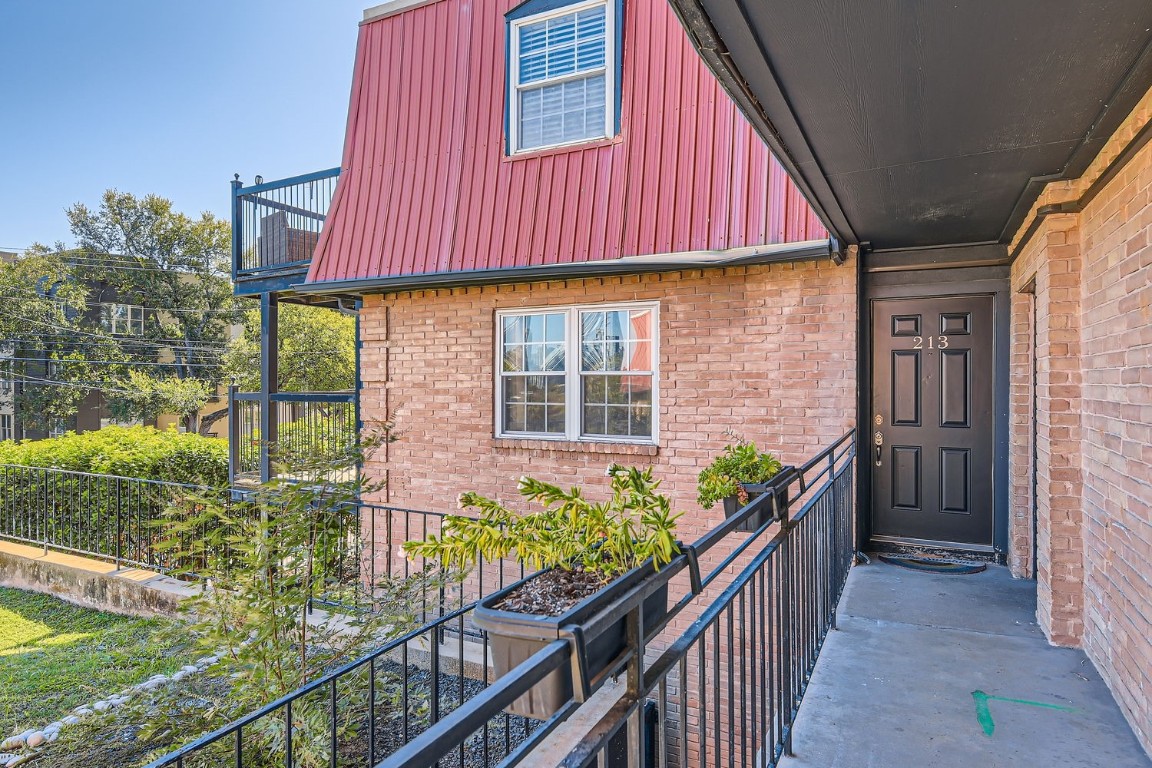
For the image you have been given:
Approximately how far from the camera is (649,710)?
2848mm

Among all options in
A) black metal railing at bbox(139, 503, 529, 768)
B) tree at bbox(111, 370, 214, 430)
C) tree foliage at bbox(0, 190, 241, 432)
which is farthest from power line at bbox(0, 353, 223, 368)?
black metal railing at bbox(139, 503, 529, 768)

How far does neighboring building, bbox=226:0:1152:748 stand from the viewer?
7.23 feet

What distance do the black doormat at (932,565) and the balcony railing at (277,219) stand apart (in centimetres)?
729

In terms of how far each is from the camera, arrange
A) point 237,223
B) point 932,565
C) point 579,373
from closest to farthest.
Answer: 1. point 932,565
2. point 579,373
3. point 237,223

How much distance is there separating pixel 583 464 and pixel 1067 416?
3.81 meters

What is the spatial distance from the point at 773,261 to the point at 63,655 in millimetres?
7229

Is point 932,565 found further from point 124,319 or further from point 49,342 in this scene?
point 49,342

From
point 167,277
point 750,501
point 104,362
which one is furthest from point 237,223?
point 104,362

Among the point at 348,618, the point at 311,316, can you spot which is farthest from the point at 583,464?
the point at 311,316

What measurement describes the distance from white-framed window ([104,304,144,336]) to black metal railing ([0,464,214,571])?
18.1 m

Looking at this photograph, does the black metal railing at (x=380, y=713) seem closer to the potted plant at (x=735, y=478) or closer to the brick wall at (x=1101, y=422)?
the potted plant at (x=735, y=478)

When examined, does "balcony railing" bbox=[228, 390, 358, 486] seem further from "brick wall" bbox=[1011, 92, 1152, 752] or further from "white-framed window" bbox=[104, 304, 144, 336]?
"white-framed window" bbox=[104, 304, 144, 336]

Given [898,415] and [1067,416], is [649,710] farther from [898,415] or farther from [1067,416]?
[898,415]

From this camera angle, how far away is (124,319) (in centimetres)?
2384
